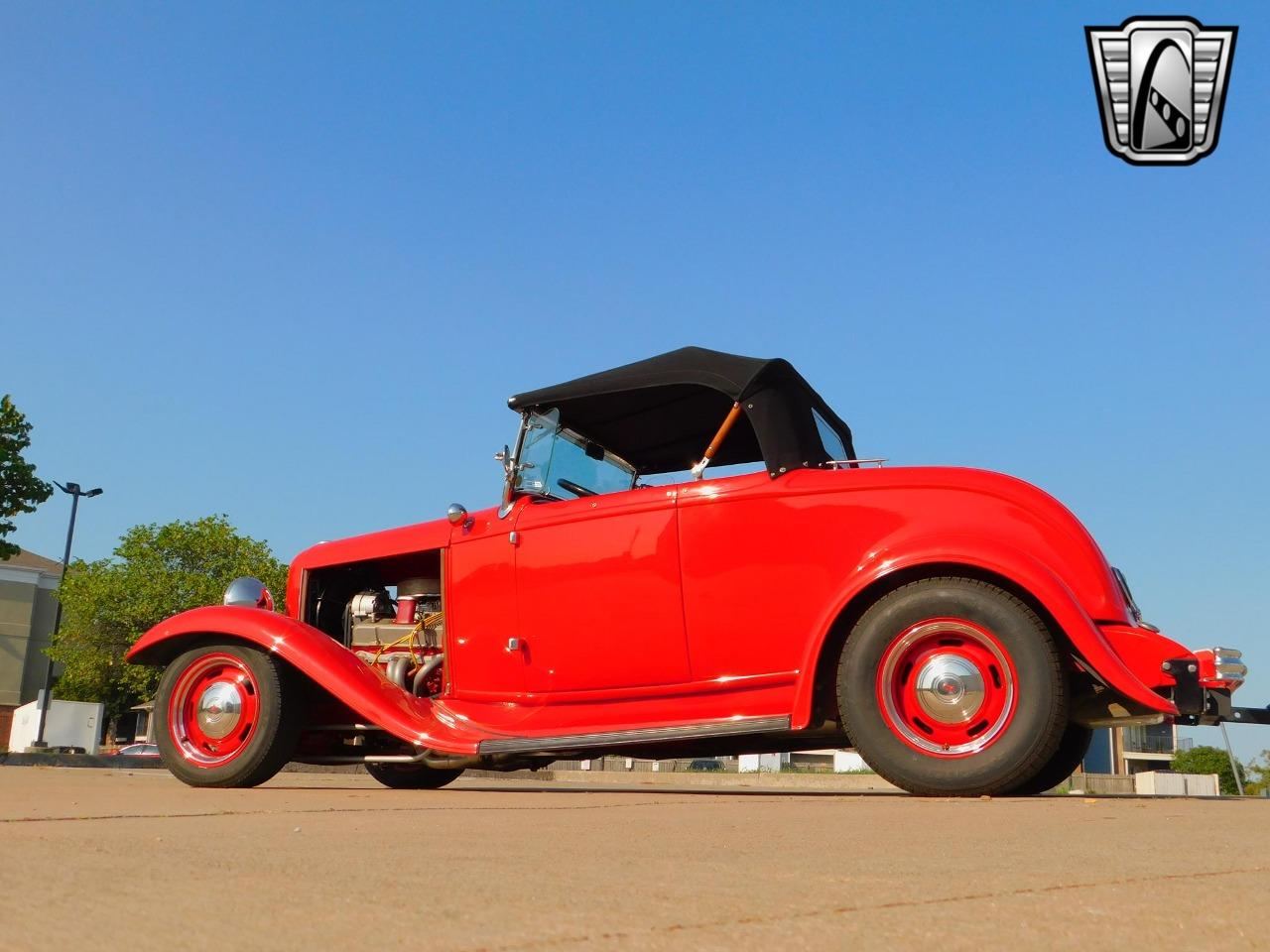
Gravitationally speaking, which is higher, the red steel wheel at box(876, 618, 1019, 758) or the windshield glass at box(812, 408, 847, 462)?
the windshield glass at box(812, 408, 847, 462)

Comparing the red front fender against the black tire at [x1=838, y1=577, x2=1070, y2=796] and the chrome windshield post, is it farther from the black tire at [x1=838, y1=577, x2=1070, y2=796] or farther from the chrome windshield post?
the black tire at [x1=838, y1=577, x2=1070, y2=796]

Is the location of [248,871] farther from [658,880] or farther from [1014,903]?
[1014,903]

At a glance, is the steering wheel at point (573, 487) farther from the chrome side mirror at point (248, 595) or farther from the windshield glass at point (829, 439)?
the chrome side mirror at point (248, 595)

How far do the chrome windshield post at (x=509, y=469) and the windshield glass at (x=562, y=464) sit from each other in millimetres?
23

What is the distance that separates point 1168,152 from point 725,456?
13.4 feet

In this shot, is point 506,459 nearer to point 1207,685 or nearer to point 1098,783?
point 1207,685

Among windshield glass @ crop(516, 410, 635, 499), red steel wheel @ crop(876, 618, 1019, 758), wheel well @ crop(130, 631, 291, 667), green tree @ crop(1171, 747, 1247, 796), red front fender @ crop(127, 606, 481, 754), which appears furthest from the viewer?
→ green tree @ crop(1171, 747, 1247, 796)

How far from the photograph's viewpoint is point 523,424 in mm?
6723

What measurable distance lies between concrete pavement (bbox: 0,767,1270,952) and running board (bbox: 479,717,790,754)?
4.00ft

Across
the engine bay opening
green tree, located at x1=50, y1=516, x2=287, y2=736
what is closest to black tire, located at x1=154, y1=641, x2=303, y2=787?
the engine bay opening

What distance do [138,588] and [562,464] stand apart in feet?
135


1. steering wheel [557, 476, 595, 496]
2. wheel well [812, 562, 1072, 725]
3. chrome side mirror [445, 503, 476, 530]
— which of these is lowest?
wheel well [812, 562, 1072, 725]

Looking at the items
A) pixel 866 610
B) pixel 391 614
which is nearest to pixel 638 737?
pixel 866 610

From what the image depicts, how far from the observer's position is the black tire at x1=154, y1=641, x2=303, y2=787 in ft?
19.8
